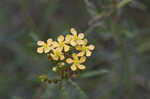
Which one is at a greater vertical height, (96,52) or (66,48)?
(96,52)

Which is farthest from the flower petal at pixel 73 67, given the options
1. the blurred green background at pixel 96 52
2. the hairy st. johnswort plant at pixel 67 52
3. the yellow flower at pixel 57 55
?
the blurred green background at pixel 96 52

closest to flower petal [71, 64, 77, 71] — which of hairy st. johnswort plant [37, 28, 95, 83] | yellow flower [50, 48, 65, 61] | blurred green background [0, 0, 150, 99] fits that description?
hairy st. johnswort plant [37, 28, 95, 83]

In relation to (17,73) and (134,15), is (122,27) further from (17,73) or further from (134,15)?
(17,73)

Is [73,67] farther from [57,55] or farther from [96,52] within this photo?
[96,52]

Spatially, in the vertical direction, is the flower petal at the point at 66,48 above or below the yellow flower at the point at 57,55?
above

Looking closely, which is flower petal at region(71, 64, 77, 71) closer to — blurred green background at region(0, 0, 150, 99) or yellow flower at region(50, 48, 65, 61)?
yellow flower at region(50, 48, 65, 61)

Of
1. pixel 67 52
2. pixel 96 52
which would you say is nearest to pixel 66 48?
pixel 67 52

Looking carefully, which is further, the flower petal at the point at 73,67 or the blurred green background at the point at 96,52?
A: the blurred green background at the point at 96,52

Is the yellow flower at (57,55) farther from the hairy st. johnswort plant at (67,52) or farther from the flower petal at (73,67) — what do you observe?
the flower petal at (73,67)

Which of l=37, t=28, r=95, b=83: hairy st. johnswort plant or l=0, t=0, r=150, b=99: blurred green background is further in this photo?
l=0, t=0, r=150, b=99: blurred green background
